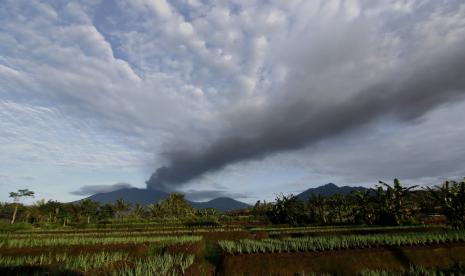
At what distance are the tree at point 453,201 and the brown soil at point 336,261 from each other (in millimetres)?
19552

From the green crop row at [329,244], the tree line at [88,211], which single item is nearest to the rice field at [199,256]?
the green crop row at [329,244]

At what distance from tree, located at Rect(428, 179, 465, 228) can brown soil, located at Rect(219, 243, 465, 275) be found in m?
19.6

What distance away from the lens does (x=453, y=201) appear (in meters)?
32.7

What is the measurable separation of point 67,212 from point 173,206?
28.7 meters

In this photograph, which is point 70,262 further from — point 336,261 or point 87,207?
point 87,207

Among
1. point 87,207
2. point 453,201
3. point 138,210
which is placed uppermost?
point 87,207

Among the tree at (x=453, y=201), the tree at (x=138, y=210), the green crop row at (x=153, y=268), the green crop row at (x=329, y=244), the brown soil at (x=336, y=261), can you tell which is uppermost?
the tree at (x=138, y=210)

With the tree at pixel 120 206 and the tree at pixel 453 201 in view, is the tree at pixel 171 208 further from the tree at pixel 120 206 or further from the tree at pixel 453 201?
the tree at pixel 453 201

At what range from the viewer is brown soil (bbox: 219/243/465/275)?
46.0 ft

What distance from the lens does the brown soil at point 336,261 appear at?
1403 centimetres

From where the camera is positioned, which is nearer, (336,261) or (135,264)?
(135,264)

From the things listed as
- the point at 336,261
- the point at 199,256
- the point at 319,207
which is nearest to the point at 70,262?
the point at 199,256

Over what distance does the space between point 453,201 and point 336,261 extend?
25.1 meters

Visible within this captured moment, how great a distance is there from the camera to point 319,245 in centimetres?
1667
